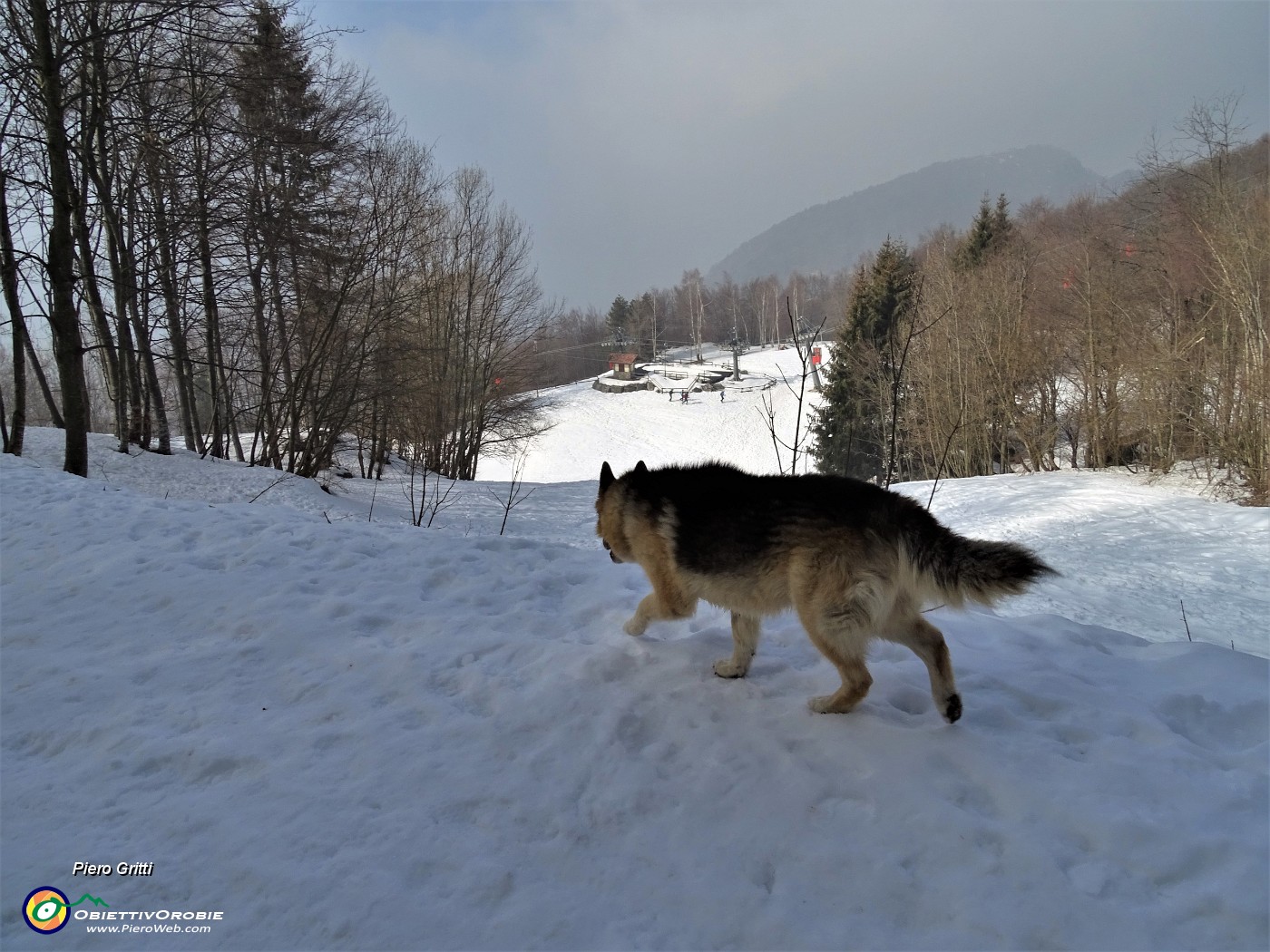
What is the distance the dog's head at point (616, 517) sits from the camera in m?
4.41

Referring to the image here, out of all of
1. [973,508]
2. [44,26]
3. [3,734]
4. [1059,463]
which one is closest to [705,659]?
[3,734]

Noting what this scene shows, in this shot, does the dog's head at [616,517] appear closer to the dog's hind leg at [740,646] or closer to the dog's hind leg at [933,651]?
the dog's hind leg at [740,646]

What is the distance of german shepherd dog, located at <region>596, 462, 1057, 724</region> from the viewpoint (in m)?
3.01

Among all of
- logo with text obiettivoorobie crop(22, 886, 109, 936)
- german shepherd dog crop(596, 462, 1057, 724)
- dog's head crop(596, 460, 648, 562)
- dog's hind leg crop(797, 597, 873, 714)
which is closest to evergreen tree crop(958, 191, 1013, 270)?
dog's head crop(596, 460, 648, 562)

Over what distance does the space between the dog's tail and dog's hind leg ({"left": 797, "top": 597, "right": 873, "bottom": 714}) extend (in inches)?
14.1

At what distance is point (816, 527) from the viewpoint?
324 cm

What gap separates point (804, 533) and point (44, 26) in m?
15.2

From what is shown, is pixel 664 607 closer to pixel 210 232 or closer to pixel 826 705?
pixel 826 705

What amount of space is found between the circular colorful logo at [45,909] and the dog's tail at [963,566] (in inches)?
143

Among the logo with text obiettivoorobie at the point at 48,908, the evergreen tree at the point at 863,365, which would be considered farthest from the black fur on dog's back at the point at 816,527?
the evergreen tree at the point at 863,365

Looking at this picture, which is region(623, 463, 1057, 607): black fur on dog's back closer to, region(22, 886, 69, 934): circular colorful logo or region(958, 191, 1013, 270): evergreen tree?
region(22, 886, 69, 934): circular colorful logo

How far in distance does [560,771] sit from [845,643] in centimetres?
161

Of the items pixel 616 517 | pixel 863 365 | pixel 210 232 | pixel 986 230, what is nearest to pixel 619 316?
pixel 986 230

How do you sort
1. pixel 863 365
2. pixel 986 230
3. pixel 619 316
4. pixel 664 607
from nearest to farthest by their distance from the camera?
1. pixel 664 607
2. pixel 863 365
3. pixel 986 230
4. pixel 619 316
